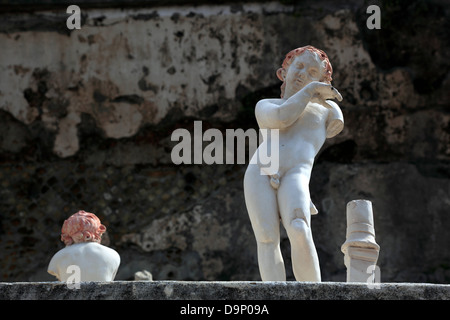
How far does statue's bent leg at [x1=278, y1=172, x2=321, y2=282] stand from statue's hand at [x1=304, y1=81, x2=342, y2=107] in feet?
1.76

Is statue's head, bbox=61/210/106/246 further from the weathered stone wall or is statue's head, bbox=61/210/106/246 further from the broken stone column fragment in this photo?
the weathered stone wall

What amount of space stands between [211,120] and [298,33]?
112 centimetres

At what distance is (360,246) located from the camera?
21.3 feet

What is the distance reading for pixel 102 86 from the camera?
10672 mm

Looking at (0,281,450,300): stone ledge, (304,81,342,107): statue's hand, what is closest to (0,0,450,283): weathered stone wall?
(304,81,342,107): statue's hand

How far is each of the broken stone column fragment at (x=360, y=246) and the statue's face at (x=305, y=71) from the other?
905 millimetres

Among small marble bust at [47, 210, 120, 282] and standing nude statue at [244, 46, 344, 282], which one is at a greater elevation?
standing nude statue at [244, 46, 344, 282]

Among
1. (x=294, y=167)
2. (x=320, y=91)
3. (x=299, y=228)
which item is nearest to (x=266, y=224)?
(x=299, y=228)

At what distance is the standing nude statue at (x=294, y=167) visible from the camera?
6551 mm

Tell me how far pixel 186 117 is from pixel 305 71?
3.61m

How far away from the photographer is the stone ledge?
16.8ft

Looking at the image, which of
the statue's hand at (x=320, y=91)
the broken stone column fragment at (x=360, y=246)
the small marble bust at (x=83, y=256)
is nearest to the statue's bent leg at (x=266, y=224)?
the broken stone column fragment at (x=360, y=246)

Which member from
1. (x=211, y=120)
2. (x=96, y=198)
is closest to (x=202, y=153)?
(x=211, y=120)

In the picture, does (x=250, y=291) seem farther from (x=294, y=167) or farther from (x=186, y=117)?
(x=186, y=117)
